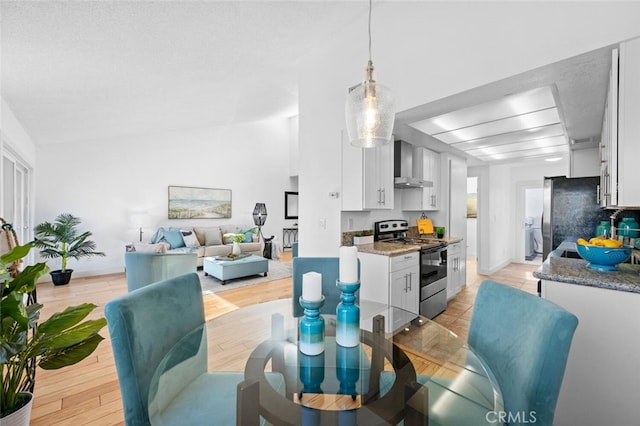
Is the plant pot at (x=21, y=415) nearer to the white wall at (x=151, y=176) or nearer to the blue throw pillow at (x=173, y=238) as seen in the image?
the blue throw pillow at (x=173, y=238)

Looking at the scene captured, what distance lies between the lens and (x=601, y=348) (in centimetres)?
134

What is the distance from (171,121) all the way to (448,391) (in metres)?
5.76

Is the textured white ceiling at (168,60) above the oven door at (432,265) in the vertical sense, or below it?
above

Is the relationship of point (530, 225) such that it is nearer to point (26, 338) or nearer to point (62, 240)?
point (26, 338)

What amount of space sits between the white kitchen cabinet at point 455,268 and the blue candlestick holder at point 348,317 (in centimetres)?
287

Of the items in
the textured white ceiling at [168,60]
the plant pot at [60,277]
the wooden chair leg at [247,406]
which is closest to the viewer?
the wooden chair leg at [247,406]

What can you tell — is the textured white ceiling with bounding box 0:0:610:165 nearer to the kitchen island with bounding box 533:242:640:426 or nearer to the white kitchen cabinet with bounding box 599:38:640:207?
the white kitchen cabinet with bounding box 599:38:640:207

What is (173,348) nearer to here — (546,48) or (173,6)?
(173,6)

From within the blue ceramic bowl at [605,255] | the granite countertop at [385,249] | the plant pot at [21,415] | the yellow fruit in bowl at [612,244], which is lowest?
the plant pot at [21,415]

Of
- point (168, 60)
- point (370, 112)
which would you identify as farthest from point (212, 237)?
point (370, 112)

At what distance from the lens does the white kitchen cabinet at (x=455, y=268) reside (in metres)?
3.76

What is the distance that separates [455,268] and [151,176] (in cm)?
645

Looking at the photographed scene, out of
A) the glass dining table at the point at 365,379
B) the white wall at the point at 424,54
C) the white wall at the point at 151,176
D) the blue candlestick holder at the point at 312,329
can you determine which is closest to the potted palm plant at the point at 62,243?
the white wall at the point at 151,176

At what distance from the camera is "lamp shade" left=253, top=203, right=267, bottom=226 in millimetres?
7920
